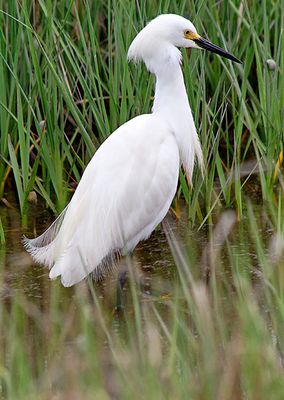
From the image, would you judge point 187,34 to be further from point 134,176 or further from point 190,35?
point 134,176

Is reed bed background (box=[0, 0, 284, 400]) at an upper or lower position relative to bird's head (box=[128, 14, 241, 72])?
lower

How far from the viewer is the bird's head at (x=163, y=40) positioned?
4.03 m

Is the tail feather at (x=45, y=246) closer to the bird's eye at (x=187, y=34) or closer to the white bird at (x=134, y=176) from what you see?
the white bird at (x=134, y=176)

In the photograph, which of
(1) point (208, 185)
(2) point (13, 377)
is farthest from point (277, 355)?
(1) point (208, 185)

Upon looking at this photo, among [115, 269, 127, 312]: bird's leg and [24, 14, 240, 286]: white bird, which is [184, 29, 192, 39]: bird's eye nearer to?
[24, 14, 240, 286]: white bird

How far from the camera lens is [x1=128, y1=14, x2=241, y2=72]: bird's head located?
4.03 meters

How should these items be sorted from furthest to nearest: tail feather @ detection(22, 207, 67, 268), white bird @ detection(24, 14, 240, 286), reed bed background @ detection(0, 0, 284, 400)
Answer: tail feather @ detection(22, 207, 67, 268) < white bird @ detection(24, 14, 240, 286) < reed bed background @ detection(0, 0, 284, 400)

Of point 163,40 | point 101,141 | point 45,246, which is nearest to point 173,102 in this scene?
point 163,40

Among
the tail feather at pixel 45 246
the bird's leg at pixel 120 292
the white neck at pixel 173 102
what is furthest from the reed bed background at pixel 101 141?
the white neck at pixel 173 102

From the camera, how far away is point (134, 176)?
3975 mm

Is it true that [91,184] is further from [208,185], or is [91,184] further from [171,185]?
[208,185]

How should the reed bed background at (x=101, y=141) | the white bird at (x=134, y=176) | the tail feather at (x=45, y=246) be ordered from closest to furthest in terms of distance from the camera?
the reed bed background at (x=101, y=141)
the white bird at (x=134, y=176)
the tail feather at (x=45, y=246)

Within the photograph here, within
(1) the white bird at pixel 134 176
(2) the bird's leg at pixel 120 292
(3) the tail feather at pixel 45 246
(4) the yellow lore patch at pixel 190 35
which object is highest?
(4) the yellow lore patch at pixel 190 35

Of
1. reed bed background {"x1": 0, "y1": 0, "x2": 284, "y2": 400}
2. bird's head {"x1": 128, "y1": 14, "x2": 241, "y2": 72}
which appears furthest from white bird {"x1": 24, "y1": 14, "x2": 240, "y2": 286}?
reed bed background {"x1": 0, "y1": 0, "x2": 284, "y2": 400}
